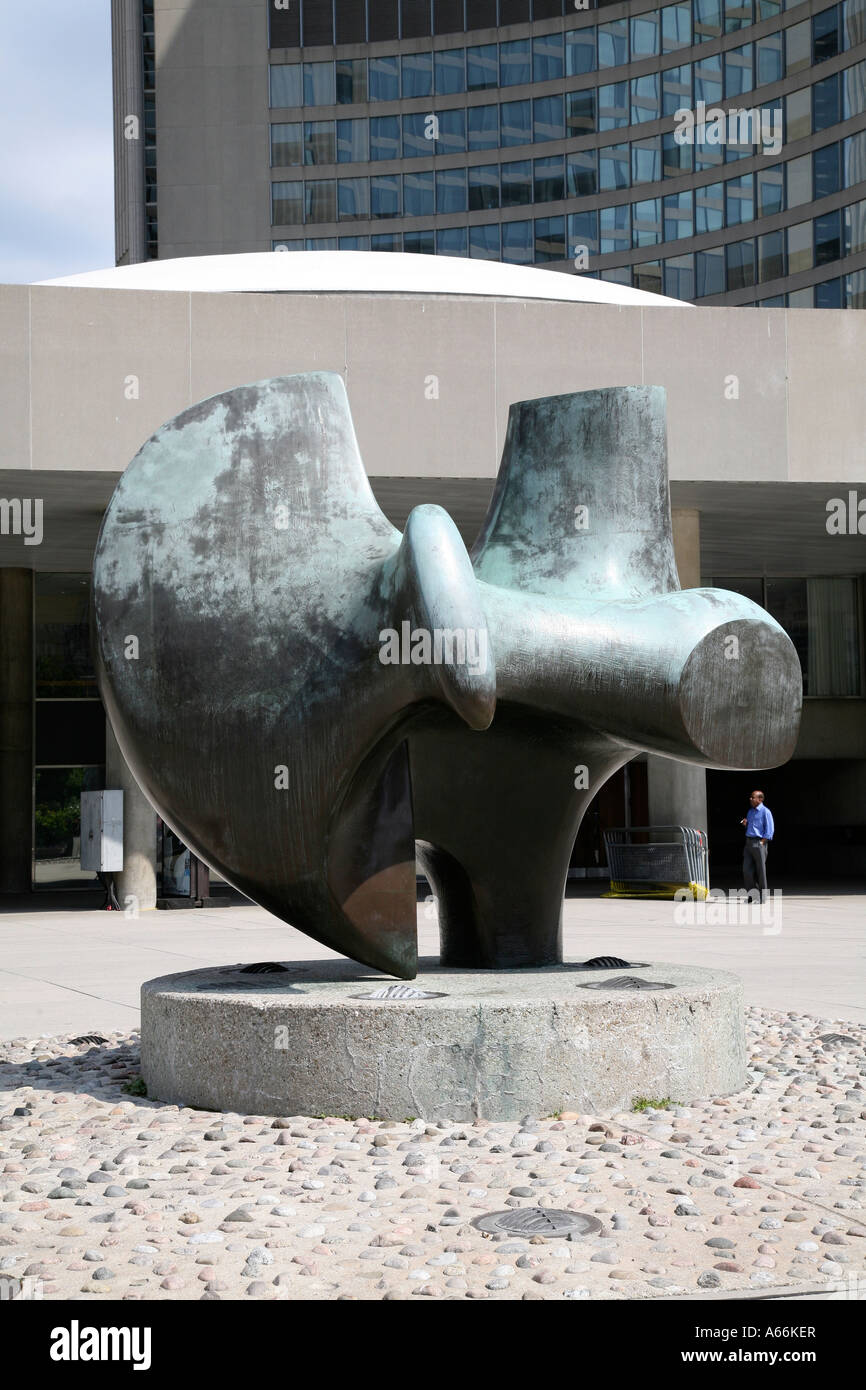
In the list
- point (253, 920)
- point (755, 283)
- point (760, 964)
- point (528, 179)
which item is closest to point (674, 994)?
point (760, 964)

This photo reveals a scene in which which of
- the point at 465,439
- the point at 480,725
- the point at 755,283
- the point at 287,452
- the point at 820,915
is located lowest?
the point at 820,915

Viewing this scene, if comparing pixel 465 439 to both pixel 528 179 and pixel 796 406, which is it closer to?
pixel 796 406

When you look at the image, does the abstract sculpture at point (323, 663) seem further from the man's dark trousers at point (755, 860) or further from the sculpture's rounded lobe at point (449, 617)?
the man's dark trousers at point (755, 860)

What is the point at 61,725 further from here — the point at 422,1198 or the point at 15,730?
the point at 422,1198

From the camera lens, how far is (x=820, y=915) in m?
18.6

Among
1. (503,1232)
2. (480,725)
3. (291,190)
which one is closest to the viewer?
(503,1232)

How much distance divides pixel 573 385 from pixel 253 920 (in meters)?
7.75

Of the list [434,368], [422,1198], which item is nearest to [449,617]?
[422,1198]

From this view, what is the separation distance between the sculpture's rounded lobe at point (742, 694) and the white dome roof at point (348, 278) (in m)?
15.3

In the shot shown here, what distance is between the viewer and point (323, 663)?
258 inches

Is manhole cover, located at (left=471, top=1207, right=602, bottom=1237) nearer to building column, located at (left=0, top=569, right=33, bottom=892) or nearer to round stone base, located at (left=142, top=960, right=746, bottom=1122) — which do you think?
round stone base, located at (left=142, top=960, right=746, bottom=1122)

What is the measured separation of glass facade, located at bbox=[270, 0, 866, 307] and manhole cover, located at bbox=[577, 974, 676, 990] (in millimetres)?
48923

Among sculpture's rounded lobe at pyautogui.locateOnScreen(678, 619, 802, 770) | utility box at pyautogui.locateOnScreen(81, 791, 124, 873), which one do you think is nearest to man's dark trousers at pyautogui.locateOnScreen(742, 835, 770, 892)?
utility box at pyautogui.locateOnScreen(81, 791, 124, 873)

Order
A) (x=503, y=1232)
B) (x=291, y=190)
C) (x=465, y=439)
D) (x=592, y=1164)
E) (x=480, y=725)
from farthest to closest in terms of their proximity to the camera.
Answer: (x=291, y=190) → (x=465, y=439) → (x=480, y=725) → (x=592, y=1164) → (x=503, y=1232)
